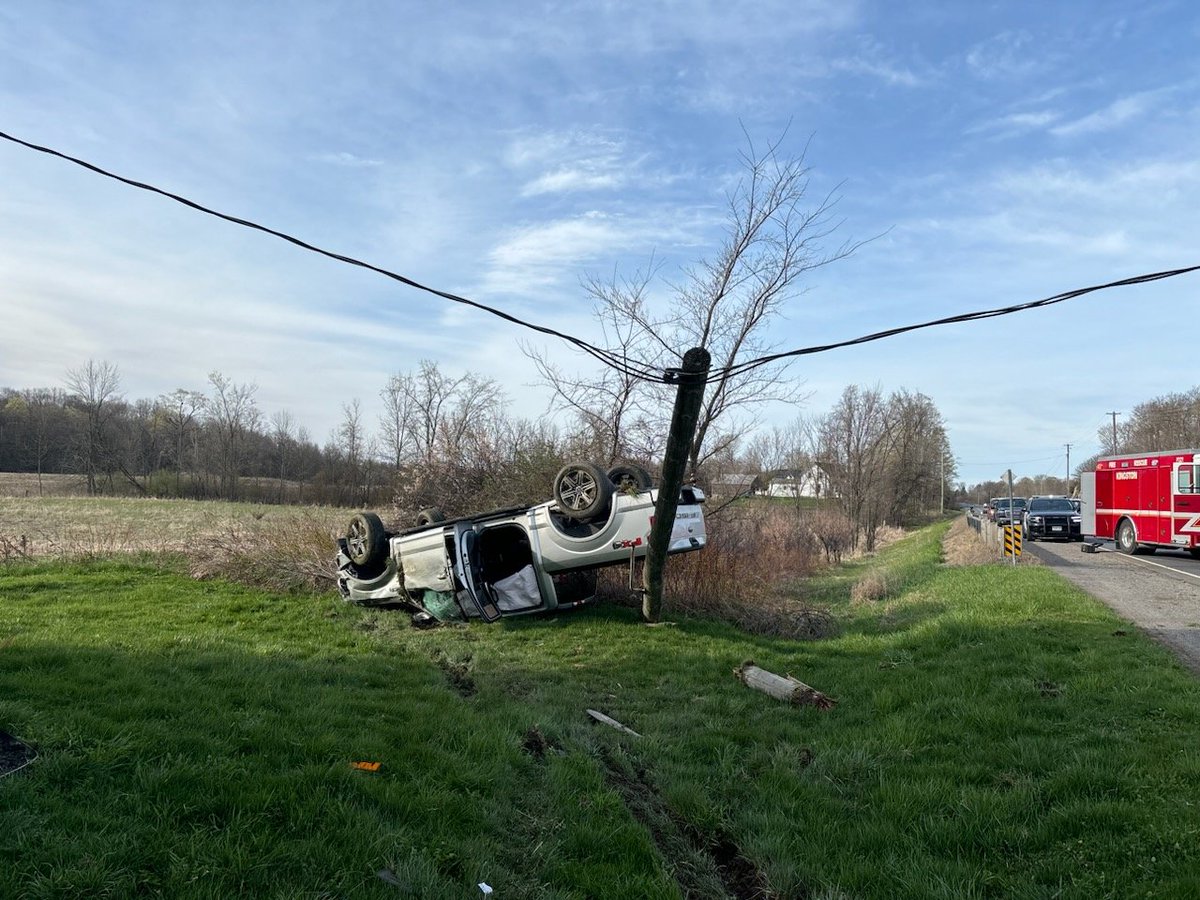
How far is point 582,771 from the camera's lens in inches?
213

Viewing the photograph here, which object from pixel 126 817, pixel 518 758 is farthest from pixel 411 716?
pixel 126 817

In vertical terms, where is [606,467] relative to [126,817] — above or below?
above

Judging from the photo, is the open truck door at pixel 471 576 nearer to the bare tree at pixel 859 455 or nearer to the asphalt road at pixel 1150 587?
the asphalt road at pixel 1150 587

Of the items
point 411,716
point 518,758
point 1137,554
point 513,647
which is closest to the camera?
point 518,758

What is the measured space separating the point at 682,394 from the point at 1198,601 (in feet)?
35.9

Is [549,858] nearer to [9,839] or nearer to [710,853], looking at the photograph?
[710,853]

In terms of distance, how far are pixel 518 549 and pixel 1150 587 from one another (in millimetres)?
11974

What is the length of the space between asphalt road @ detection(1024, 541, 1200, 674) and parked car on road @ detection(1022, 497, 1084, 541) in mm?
7058

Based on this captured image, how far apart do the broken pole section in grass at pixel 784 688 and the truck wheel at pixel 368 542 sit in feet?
19.8

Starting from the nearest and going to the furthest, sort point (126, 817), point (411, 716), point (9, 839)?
1. point (9, 839)
2. point (126, 817)
3. point (411, 716)

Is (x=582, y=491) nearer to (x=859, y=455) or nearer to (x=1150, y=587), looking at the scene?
(x=1150, y=587)

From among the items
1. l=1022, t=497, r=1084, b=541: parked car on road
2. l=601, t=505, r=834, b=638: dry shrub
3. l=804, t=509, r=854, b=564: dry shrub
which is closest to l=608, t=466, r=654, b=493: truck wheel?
l=601, t=505, r=834, b=638: dry shrub

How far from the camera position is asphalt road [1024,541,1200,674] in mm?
9836

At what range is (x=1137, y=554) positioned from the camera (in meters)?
22.9
